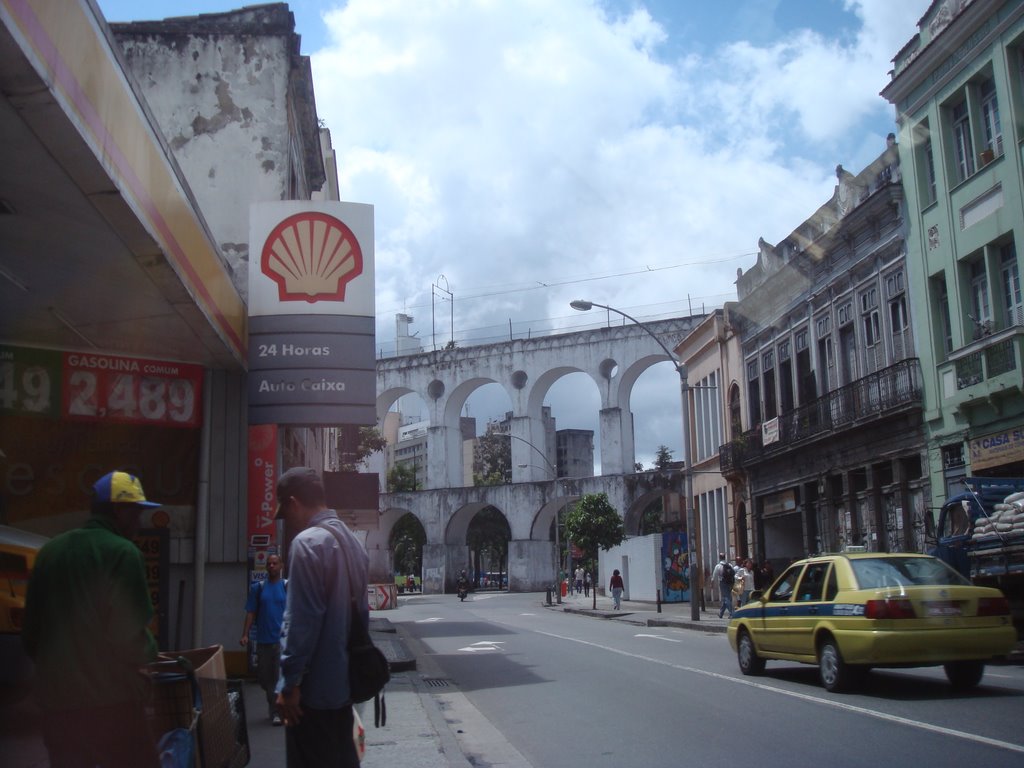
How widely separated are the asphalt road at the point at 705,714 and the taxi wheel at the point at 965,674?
0.13m

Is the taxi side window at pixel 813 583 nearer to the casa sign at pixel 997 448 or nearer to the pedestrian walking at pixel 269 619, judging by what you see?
the pedestrian walking at pixel 269 619

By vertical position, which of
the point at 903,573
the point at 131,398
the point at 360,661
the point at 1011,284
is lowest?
the point at 360,661

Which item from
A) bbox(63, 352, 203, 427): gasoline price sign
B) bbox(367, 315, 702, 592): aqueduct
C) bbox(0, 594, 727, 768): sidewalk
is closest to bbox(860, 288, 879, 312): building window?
bbox(0, 594, 727, 768): sidewalk

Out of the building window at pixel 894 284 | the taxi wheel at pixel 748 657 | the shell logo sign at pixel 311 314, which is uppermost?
the building window at pixel 894 284

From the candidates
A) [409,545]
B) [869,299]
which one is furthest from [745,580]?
[409,545]

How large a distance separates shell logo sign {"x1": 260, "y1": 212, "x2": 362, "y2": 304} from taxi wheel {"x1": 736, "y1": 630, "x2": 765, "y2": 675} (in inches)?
267

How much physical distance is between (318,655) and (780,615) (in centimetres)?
906

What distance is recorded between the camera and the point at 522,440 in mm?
54156

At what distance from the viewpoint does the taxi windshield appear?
11.0 m

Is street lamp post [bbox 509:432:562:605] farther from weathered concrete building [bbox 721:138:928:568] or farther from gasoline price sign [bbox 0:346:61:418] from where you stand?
gasoline price sign [bbox 0:346:61:418]

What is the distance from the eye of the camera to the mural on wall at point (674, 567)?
1572 inches

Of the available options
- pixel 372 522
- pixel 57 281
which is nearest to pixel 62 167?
pixel 57 281

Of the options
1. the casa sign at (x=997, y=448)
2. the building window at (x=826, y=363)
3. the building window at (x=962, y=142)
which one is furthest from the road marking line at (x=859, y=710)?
the building window at (x=826, y=363)

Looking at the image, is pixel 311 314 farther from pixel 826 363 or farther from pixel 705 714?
pixel 826 363
